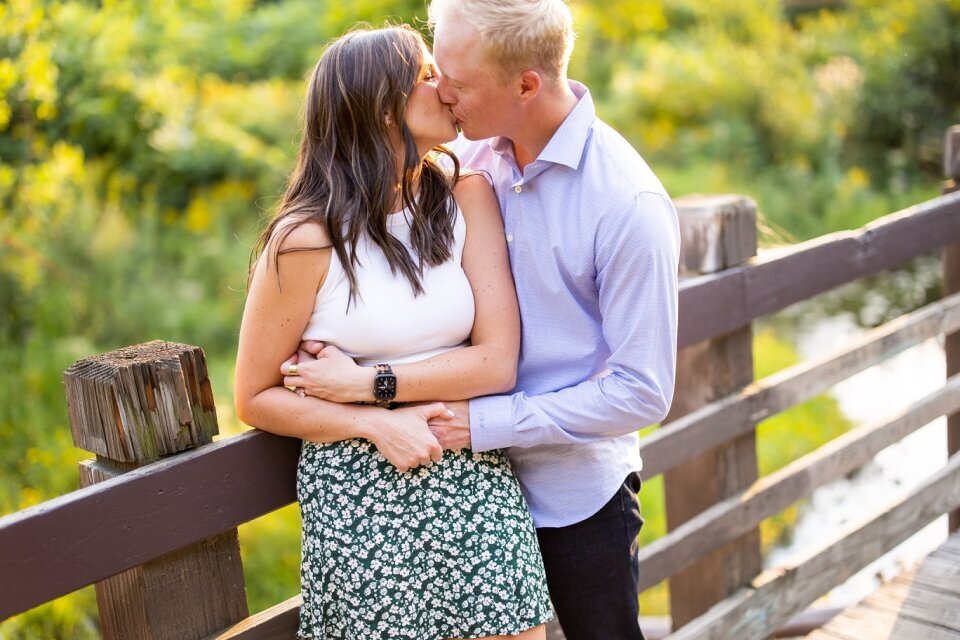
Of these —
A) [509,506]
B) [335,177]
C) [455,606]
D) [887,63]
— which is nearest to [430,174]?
[335,177]

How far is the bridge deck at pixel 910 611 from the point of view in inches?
109

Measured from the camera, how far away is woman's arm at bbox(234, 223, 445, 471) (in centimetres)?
167

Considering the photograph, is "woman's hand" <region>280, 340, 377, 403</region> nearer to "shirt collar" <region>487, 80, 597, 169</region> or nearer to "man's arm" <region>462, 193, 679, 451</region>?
"man's arm" <region>462, 193, 679, 451</region>

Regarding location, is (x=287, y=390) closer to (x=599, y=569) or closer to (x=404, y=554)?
(x=404, y=554)

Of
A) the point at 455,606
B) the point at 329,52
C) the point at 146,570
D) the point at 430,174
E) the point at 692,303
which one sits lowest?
the point at 455,606

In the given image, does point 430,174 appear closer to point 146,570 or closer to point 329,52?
point 329,52

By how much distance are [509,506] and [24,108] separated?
5.64 m

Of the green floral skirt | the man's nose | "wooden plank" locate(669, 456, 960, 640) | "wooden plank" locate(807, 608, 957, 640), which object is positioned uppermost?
the man's nose

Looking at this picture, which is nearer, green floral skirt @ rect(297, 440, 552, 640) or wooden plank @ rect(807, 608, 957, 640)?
green floral skirt @ rect(297, 440, 552, 640)

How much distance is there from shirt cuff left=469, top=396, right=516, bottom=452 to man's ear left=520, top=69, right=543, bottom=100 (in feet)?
1.79

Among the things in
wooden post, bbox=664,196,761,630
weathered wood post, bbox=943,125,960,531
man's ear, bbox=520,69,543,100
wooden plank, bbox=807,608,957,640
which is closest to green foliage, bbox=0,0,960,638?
wooden post, bbox=664,196,761,630

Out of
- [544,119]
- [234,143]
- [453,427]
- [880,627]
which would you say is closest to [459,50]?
[544,119]

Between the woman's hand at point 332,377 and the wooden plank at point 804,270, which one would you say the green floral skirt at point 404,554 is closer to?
the woman's hand at point 332,377

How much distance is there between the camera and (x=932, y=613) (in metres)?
2.84
